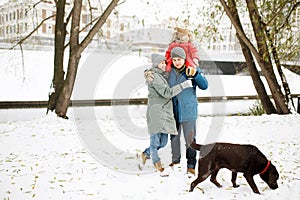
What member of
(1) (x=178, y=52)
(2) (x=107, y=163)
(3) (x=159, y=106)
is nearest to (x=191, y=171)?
(3) (x=159, y=106)

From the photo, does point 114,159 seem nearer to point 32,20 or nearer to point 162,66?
point 162,66

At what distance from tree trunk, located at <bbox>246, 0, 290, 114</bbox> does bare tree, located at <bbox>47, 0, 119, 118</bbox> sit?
343 cm

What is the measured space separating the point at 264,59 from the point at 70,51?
4.62 meters

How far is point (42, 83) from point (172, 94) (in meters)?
12.4

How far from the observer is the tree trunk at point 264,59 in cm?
812

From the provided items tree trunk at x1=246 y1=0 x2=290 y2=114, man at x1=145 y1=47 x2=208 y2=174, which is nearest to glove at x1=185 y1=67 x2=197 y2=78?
man at x1=145 y1=47 x2=208 y2=174

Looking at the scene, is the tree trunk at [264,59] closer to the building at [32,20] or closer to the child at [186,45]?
the building at [32,20]

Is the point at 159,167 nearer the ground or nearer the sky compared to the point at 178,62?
nearer the ground

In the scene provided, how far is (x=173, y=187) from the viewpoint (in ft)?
11.8

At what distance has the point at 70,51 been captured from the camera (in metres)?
7.73

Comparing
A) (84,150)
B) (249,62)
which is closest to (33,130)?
(84,150)

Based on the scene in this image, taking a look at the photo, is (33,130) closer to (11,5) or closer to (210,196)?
(210,196)

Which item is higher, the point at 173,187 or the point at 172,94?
the point at 172,94

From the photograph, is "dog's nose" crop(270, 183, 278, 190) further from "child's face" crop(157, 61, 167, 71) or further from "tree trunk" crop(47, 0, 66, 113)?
"tree trunk" crop(47, 0, 66, 113)
